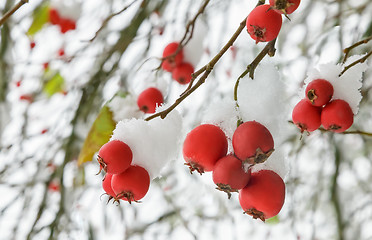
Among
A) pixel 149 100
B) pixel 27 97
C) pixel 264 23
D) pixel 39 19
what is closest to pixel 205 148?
pixel 264 23

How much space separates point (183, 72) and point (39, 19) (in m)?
1.01

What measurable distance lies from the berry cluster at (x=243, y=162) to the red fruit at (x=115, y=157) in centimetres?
12

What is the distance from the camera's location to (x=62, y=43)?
→ 8.38ft

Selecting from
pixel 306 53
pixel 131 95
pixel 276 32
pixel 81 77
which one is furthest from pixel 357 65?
pixel 81 77

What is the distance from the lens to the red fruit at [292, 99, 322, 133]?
815 millimetres

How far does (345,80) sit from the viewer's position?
2.81ft

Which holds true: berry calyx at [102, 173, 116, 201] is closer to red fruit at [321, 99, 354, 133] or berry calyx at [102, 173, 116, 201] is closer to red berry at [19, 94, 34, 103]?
red fruit at [321, 99, 354, 133]

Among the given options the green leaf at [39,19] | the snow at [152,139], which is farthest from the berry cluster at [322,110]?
the green leaf at [39,19]

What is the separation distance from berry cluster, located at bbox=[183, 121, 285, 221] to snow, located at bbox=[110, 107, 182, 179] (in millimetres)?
115

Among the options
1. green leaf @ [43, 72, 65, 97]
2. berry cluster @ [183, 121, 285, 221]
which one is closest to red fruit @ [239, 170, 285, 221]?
berry cluster @ [183, 121, 285, 221]

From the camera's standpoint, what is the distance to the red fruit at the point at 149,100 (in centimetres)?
117

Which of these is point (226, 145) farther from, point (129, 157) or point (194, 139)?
point (129, 157)

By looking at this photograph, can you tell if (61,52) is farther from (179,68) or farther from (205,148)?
(205,148)

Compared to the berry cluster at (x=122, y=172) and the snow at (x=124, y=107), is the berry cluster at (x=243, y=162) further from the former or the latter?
the snow at (x=124, y=107)
